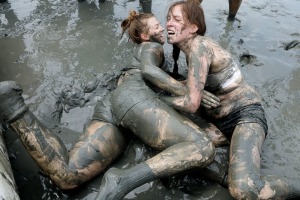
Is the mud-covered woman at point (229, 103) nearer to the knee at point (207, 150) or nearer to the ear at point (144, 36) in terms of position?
the knee at point (207, 150)

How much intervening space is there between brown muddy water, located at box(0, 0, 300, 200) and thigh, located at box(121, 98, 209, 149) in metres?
0.35

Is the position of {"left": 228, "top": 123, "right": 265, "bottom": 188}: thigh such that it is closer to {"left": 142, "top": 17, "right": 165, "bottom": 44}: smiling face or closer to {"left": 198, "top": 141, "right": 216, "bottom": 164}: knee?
{"left": 198, "top": 141, "right": 216, "bottom": 164}: knee

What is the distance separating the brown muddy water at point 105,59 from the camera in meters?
3.18

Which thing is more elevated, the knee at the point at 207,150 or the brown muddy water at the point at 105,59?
the knee at the point at 207,150

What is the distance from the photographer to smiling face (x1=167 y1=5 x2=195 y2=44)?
10.7 ft

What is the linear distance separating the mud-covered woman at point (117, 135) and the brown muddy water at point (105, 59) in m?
0.23

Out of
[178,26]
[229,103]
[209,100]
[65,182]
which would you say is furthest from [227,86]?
[65,182]

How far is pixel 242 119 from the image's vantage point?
3168 mm

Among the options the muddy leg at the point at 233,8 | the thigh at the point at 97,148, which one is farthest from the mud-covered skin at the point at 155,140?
the muddy leg at the point at 233,8

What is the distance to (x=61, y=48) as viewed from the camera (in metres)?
4.96

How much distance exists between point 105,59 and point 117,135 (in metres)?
1.85

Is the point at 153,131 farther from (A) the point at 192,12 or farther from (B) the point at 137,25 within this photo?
(B) the point at 137,25

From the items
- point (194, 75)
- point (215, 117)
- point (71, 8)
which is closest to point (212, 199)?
point (215, 117)

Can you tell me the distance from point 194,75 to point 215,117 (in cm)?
58
